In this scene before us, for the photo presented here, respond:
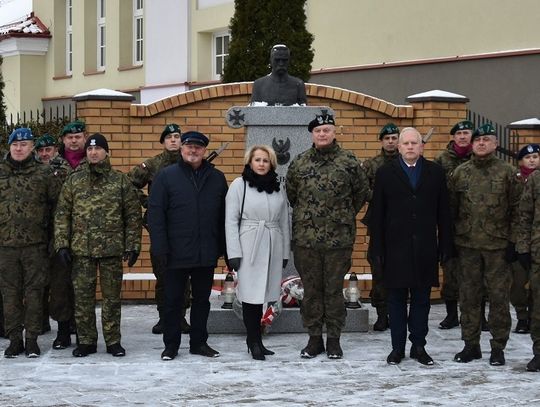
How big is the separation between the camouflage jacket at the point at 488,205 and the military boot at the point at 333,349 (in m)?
1.21

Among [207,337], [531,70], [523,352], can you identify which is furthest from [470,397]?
[531,70]

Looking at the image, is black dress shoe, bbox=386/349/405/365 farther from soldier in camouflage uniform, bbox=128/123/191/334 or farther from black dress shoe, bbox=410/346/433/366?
soldier in camouflage uniform, bbox=128/123/191/334

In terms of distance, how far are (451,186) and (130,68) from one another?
61.7ft

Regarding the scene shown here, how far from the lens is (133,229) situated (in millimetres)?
9094

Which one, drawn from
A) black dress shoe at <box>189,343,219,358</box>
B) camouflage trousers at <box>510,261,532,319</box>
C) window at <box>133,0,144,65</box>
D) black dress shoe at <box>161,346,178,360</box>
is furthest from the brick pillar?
window at <box>133,0,144,65</box>

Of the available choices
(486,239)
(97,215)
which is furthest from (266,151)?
(486,239)

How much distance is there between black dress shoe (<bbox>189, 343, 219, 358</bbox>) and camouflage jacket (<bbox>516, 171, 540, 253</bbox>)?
2442 millimetres

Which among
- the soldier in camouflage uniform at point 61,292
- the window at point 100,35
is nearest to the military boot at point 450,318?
the soldier in camouflage uniform at point 61,292

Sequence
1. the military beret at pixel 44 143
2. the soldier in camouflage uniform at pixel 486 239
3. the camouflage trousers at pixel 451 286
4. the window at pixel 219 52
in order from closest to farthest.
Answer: the soldier in camouflage uniform at pixel 486 239, the military beret at pixel 44 143, the camouflage trousers at pixel 451 286, the window at pixel 219 52

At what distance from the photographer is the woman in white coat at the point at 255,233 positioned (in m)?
9.01

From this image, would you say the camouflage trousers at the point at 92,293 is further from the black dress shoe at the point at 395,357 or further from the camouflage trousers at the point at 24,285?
the black dress shoe at the point at 395,357

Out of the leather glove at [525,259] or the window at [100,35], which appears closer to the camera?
the leather glove at [525,259]

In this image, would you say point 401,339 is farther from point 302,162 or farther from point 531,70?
point 531,70

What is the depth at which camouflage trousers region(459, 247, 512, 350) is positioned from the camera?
8.83 metres
